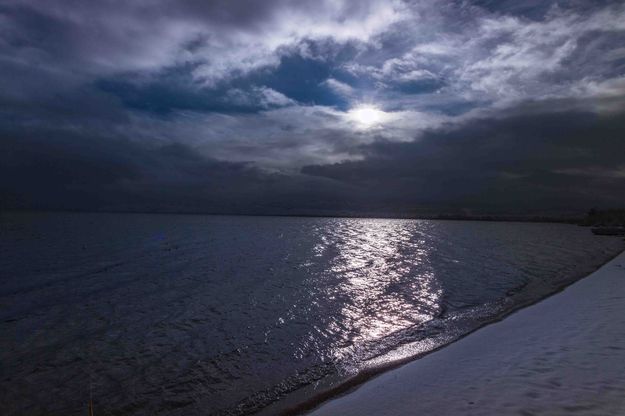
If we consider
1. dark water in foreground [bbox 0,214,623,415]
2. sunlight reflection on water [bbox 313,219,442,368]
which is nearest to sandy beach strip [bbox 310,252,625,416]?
dark water in foreground [bbox 0,214,623,415]

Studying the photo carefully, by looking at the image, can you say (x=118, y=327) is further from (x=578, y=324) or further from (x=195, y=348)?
(x=578, y=324)

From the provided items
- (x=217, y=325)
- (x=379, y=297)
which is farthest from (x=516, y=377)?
(x=379, y=297)

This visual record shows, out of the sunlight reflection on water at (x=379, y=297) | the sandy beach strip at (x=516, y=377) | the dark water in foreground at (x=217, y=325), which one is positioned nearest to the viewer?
the sandy beach strip at (x=516, y=377)

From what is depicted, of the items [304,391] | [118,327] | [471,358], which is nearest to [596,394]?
[471,358]

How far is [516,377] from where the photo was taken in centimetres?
901

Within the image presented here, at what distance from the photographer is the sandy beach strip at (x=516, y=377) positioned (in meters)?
7.52

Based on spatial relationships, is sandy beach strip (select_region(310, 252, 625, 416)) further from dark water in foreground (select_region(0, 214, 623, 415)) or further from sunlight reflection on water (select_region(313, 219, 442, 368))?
sunlight reflection on water (select_region(313, 219, 442, 368))

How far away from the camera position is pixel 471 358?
37.6 ft

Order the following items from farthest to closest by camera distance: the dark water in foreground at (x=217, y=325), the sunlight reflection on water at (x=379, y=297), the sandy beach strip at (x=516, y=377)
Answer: the sunlight reflection on water at (x=379, y=297)
the dark water in foreground at (x=217, y=325)
the sandy beach strip at (x=516, y=377)

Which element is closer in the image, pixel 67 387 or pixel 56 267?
pixel 67 387

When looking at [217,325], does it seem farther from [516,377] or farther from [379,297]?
[516,377]

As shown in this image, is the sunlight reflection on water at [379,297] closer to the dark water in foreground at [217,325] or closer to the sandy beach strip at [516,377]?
the dark water in foreground at [217,325]

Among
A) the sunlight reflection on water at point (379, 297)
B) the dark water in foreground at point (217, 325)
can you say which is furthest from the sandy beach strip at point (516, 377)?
the sunlight reflection on water at point (379, 297)

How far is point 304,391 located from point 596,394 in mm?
7155
